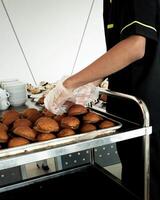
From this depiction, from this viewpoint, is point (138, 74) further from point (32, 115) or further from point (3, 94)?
point (3, 94)

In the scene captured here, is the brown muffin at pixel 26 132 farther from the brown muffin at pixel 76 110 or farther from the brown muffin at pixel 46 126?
the brown muffin at pixel 76 110

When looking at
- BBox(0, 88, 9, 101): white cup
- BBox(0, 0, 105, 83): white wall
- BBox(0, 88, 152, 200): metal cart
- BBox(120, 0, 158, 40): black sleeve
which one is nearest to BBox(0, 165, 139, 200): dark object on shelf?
BBox(0, 88, 152, 200): metal cart

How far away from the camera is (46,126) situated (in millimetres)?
934

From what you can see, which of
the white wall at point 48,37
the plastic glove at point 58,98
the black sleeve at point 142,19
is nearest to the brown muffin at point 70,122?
the plastic glove at point 58,98

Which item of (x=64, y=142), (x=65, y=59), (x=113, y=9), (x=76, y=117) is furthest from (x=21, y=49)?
(x=64, y=142)

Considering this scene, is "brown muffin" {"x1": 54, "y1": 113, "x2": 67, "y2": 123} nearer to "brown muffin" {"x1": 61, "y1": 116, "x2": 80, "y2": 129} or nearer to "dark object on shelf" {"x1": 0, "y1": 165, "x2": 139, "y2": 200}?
"brown muffin" {"x1": 61, "y1": 116, "x2": 80, "y2": 129}

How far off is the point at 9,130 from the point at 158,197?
2.25 feet

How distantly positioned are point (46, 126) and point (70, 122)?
83mm

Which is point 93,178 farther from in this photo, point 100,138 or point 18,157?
point 18,157

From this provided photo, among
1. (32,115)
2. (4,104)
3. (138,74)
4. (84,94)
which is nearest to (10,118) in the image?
(32,115)

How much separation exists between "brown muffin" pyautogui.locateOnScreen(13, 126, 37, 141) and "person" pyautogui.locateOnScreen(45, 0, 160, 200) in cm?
20

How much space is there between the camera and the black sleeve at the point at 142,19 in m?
0.99

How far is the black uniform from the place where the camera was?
39.6 inches

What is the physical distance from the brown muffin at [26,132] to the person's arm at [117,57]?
25cm
